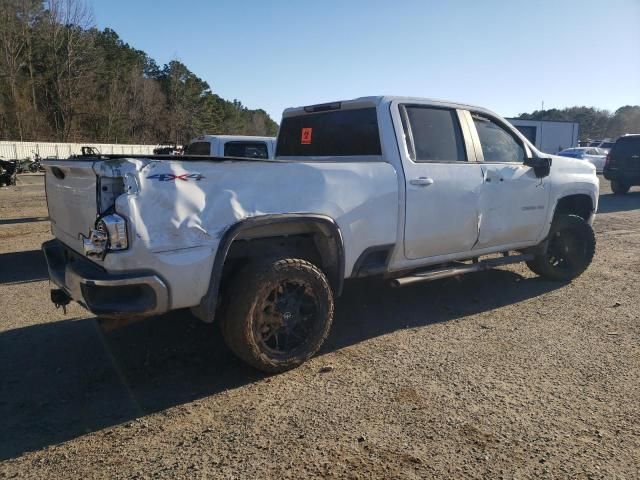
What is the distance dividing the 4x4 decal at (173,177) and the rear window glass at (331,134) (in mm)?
1920

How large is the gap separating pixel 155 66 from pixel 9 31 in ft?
114

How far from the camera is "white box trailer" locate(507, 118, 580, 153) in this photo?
47.0 meters

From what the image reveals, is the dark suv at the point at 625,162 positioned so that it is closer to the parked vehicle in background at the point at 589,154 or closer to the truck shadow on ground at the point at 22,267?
the parked vehicle in background at the point at 589,154

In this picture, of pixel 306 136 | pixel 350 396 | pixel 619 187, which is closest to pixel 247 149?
pixel 306 136

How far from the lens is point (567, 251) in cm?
631

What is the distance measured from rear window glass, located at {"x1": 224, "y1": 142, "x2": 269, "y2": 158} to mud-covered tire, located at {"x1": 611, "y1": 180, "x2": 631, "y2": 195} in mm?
13731

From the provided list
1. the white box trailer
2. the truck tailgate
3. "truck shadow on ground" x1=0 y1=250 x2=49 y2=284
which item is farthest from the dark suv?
the white box trailer

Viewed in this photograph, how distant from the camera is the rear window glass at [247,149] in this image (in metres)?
9.64

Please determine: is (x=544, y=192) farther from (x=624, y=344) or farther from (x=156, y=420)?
(x=156, y=420)

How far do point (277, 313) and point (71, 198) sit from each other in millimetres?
1688

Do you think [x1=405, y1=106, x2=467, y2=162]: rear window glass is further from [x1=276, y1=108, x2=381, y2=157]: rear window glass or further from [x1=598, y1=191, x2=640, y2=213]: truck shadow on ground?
[x1=598, y1=191, x2=640, y2=213]: truck shadow on ground

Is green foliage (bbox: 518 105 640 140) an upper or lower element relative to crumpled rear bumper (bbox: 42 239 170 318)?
upper

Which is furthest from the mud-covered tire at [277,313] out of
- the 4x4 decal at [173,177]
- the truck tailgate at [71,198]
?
the truck tailgate at [71,198]

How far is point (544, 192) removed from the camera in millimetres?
5699
